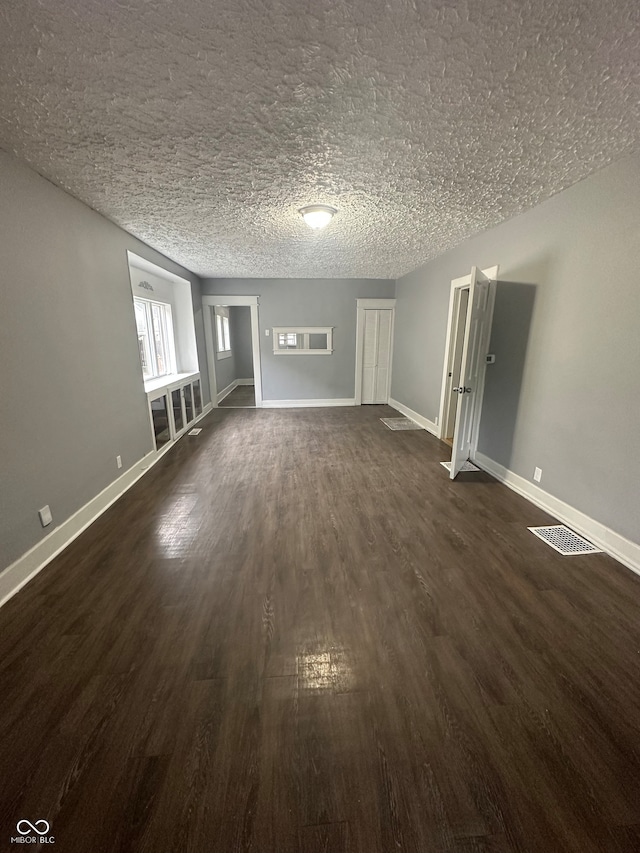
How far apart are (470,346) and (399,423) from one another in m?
2.52

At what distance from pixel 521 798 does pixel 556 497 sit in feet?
7.23

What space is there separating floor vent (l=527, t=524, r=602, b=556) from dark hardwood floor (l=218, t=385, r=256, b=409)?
547 centimetres

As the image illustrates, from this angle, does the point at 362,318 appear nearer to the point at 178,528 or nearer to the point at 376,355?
the point at 376,355

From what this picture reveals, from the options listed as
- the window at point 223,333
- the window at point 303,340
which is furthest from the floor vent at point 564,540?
the window at point 223,333

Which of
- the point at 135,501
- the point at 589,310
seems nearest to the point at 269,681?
the point at 135,501

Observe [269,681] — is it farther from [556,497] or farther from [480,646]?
[556,497]

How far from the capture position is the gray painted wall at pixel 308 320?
20.5ft

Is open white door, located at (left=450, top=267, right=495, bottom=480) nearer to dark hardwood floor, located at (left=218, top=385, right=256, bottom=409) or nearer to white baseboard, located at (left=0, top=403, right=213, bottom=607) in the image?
white baseboard, located at (left=0, top=403, right=213, bottom=607)

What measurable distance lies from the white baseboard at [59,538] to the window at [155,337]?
177cm

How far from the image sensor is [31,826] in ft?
3.23

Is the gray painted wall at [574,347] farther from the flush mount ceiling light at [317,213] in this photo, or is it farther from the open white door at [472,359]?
the flush mount ceiling light at [317,213]

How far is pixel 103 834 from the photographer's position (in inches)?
38.0

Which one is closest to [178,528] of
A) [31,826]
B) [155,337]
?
[31,826]

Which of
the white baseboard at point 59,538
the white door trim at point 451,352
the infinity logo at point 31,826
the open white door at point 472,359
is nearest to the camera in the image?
the infinity logo at point 31,826
